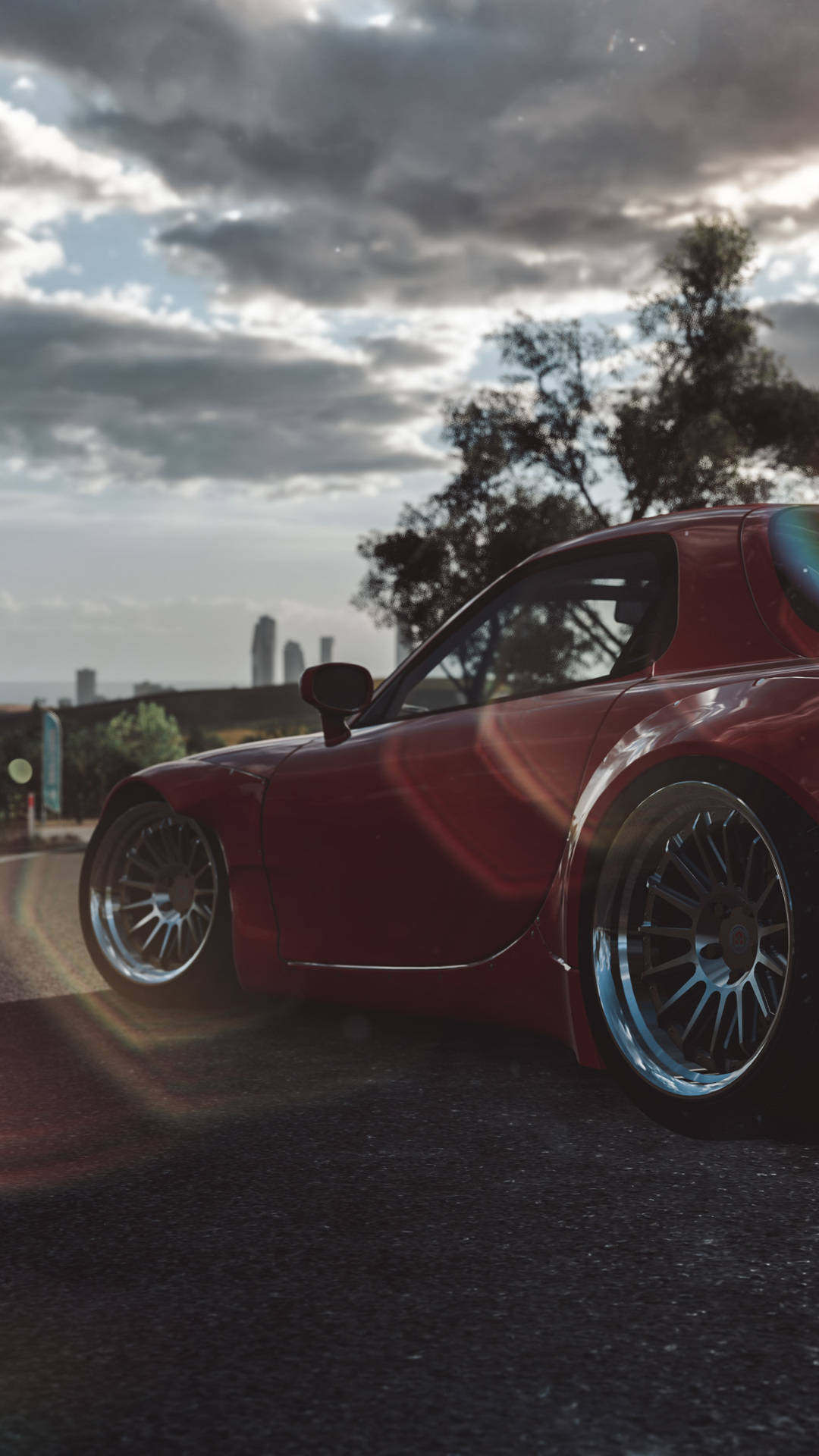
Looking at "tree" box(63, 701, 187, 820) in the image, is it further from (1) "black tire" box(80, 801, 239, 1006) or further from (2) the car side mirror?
(2) the car side mirror

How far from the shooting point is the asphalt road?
80.3 inches

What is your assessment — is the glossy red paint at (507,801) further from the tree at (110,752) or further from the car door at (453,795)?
the tree at (110,752)

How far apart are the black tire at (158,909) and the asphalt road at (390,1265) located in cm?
60

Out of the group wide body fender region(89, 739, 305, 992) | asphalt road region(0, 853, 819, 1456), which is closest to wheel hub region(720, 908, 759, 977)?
asphalt road region(0, 853, 819, 1456)

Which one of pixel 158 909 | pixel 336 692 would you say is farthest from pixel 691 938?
pixel 158 909

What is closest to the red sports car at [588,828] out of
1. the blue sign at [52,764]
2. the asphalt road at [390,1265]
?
the asphalt road at [390,1265]

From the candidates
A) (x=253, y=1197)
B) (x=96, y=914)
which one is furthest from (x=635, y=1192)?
(x=96, y=914)

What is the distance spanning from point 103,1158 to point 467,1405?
1564 millimetres

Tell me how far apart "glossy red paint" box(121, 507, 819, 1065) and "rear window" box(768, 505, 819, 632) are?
26mm

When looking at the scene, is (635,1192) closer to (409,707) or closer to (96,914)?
(409,707)

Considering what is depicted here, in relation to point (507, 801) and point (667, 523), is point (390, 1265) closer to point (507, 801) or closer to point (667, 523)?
point (507, 801)

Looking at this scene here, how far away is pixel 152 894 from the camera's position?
5.44m

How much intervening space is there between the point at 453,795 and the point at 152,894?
1770 millimetres

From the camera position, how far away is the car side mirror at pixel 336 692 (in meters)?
4.66
